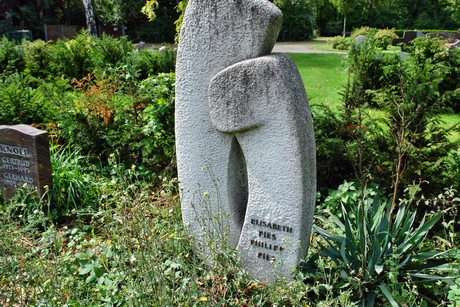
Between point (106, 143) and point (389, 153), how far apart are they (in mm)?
3271

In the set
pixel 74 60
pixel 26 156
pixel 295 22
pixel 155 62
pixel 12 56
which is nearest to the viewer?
pixel 26 156

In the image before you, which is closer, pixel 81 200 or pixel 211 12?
pixel 211 12

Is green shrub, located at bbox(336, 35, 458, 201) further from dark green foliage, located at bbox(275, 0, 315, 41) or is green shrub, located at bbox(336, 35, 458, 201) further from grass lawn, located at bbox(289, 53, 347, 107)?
dark green foliage, located at bbox(275, 0, 315, 41)

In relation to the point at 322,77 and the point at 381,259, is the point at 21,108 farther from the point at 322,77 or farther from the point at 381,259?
the point at 322,77

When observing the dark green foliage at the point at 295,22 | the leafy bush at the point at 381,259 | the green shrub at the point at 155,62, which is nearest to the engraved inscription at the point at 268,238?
the leafy bush at the point at 381,259

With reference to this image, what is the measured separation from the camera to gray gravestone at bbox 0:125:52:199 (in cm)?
433

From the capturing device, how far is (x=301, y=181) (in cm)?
277

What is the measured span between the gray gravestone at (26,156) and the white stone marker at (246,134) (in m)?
1.88

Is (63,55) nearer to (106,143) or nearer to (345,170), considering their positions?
(106,143)

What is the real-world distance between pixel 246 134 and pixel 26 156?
2659mm

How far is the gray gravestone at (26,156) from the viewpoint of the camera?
4.33 meters

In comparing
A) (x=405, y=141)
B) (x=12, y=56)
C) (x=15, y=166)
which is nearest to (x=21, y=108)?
(x=15, y=166)

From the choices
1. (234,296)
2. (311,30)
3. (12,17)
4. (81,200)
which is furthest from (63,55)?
(311,30)

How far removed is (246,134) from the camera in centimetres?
292
